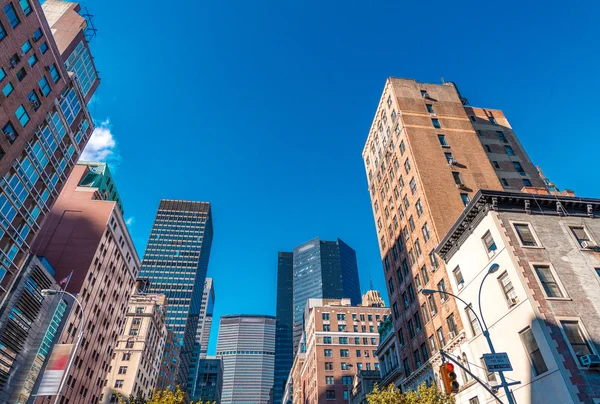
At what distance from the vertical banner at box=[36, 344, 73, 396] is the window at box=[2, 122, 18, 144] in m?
24.0

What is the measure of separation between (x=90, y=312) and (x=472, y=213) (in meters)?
65.7

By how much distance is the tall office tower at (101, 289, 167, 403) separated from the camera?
94375 mm

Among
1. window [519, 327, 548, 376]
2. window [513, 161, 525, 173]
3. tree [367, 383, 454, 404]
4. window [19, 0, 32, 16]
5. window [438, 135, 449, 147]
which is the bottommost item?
tree [367, 383, 454, 404]

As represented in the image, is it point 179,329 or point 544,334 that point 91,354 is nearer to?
point 544,334

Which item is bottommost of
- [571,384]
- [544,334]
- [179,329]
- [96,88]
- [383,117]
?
[571,384]

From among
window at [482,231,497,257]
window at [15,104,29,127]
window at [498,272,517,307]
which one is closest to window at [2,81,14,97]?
window at [15,104,29,127]

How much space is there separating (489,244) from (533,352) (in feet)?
29.3

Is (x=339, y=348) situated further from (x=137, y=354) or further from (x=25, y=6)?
(x=25, y=6)

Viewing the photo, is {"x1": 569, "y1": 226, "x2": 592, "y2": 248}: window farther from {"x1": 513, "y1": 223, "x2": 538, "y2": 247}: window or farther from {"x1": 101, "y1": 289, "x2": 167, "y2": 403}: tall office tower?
{"x1": 101, "y1": 289, "x2": 167, "y2": 403}: tall office tower

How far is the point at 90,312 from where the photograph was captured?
6888cm

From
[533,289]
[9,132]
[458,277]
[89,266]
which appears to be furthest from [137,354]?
[533,289]

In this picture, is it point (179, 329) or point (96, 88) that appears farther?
point (179, 329)

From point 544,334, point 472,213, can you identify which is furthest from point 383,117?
point 544,334

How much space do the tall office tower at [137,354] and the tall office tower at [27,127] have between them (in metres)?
58.8
